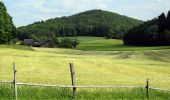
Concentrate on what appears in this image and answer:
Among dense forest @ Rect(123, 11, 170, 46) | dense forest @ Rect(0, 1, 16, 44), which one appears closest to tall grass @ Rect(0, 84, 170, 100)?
dense forest @ Rect(0, 1, 16, 44)

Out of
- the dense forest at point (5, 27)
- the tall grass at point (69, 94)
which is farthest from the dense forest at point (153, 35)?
the tall grass at point (69, 94)

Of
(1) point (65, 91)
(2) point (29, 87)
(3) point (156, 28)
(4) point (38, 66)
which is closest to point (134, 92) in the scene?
(1) point (65, 91)

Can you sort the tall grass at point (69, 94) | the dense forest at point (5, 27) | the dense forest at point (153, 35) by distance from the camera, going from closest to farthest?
the tall grass at point (69, 94), the dense forest at point (5, 27), the dense forest at point (153, 35)

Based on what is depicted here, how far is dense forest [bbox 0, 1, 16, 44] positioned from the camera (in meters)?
100

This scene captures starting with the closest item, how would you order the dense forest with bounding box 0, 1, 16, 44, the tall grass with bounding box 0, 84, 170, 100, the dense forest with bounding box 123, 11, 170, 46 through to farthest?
1. the tall grass with bounding box 0, 84, 170, 100
2. the dense forest with bounding box 0, 1, 16, 44
3. the dense forest with bounding box 123, 11, 170, 46

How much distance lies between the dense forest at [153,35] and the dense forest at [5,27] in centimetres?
3148

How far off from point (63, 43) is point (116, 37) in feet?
134

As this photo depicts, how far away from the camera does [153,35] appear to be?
11100cm

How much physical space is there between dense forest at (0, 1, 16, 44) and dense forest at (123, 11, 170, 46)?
31483mm

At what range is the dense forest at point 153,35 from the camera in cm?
10588

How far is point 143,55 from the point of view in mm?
70000

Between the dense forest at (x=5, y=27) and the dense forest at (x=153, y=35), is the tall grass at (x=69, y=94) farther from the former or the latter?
the dense forest at (x=153, y=35)

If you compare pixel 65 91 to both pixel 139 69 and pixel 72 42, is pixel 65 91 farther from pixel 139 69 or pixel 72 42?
pixel 72 42

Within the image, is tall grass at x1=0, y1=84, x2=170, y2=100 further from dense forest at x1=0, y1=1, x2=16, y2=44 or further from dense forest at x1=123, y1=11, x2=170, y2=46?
dense forest at x1=123, y1=11, x2=170, y2=46
